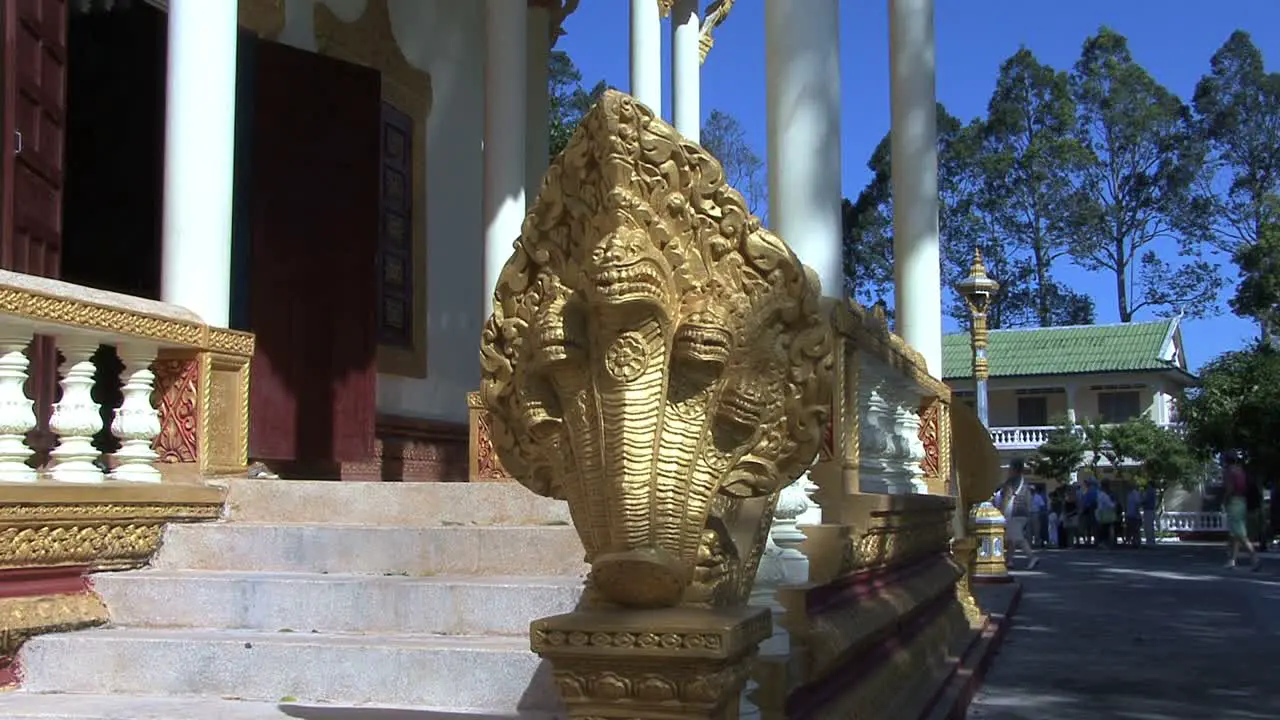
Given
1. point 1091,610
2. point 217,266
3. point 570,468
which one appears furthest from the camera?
point 1091,610

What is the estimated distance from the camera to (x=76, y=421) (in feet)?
15.3

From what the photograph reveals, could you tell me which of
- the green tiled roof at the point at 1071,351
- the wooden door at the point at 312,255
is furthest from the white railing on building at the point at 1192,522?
the wooden door at the point at 312,255

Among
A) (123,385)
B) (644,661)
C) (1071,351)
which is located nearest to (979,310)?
(123,385)

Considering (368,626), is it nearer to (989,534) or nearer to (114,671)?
(114,671)

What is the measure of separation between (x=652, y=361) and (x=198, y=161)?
150 inches

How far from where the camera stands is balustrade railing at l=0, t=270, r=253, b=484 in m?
4.42

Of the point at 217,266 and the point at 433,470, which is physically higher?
the point at 217,266

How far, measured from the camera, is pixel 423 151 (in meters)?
9.65

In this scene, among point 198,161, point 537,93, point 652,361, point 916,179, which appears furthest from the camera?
point 537,93

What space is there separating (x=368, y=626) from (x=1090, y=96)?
46.4m

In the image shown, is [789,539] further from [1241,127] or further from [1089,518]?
[1241,127]

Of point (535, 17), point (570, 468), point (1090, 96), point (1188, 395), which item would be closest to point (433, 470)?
point (535, 17)

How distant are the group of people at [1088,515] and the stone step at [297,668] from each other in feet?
47.8

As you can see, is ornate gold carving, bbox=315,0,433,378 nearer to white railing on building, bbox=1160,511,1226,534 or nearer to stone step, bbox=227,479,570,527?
stone step, bbox=227,479,570,527
